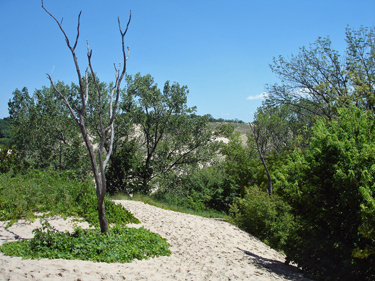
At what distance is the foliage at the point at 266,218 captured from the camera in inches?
397

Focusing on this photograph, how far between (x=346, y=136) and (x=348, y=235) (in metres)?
1.98

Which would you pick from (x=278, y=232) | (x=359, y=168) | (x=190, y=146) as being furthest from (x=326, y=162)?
(x=190, y=146)

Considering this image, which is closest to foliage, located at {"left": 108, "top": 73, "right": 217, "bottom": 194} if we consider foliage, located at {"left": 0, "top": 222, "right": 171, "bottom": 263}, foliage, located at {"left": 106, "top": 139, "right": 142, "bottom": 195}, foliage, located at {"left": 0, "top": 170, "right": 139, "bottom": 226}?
foliage, located at {"left": 106, "top": 139, "right": 142, "bottom": 195}

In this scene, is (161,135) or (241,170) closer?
(161,135)

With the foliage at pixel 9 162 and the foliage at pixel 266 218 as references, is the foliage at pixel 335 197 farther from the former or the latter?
the foliage at pixel 9 162

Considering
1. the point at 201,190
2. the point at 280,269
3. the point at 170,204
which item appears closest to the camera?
the point at 280,269

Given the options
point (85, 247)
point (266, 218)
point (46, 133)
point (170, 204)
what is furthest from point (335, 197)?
point (46, 133)

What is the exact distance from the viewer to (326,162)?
638 cm

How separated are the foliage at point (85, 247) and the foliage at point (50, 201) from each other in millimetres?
1833

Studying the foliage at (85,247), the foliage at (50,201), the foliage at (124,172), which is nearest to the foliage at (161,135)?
the foliage at (124,172)

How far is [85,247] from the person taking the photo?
582 cm

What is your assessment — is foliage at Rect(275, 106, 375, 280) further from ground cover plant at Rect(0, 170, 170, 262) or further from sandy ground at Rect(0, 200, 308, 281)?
ground cover plant at Rect(0, 170, 170, 262)

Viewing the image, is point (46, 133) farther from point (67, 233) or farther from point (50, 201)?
point (67, 233)

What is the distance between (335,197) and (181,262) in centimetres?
342
